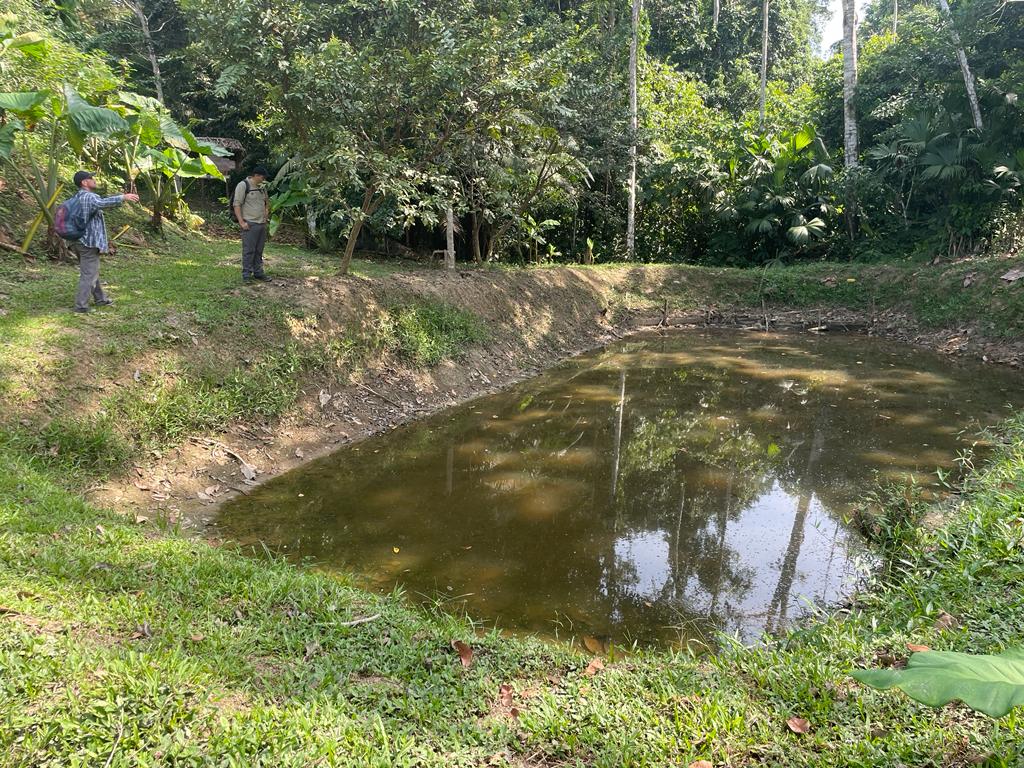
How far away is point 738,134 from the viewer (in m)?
18.2

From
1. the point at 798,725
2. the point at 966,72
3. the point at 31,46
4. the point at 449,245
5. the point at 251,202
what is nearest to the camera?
the point at 798,725

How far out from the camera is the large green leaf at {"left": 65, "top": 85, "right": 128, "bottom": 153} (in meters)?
7.43

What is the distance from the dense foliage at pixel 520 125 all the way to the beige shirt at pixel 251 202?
2.56ft

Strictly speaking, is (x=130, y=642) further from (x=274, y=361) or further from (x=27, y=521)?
(x=274, y=361)

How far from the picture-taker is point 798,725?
2697 mm

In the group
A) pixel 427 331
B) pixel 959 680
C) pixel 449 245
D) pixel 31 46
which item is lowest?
pixel 959 680

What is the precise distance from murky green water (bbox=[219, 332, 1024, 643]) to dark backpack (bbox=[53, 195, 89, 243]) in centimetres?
322

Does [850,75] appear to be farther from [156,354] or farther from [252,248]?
[156,354]

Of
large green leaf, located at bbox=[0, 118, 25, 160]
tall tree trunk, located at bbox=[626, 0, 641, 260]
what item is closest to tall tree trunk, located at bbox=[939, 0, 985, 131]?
tall tree trunk, located at bbox=[626, 0, 641, 260]

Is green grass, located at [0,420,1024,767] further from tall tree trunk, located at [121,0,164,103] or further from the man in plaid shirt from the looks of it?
tall tree trunk, located at [121,0,164,103]

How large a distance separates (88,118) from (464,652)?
25.1 ft

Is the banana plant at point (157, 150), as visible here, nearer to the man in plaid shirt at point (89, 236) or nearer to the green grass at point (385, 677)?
the man in plaid shirt at point (89, 236)

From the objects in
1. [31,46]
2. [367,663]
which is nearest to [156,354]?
[31,46]

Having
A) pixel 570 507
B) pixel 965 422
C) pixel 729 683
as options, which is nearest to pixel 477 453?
pixel 570 507
